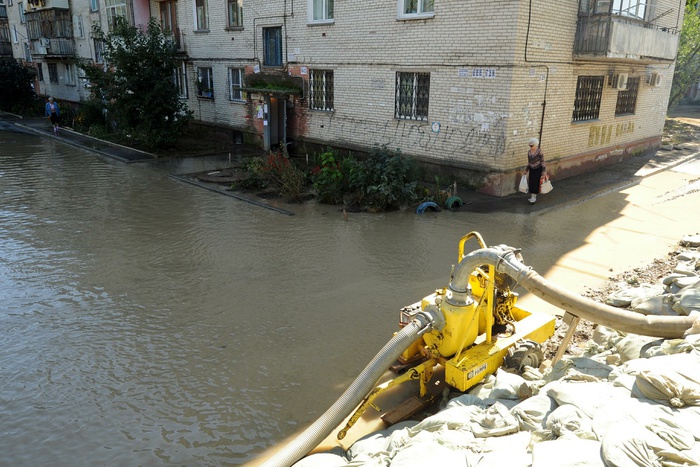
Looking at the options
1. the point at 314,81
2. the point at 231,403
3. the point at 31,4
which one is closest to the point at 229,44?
the point at 314,81

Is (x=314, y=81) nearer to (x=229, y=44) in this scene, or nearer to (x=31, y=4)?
(x=229, y=44)

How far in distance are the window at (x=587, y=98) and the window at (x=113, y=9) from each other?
20.1m

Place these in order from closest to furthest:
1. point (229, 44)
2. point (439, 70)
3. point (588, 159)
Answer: point (439, 70)
point (588, 159)
point (229, 44)

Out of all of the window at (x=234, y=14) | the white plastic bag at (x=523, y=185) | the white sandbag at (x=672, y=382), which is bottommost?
the white plastic bag at (x=523, y=185)

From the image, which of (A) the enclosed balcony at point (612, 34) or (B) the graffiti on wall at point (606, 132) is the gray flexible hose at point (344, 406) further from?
(B) the graffiti on wall at point (606, 132)

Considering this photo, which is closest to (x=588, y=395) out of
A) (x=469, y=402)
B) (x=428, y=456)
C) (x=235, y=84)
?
(x=469, y=402)

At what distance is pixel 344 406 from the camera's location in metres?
4.15

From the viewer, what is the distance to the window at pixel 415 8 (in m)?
12.2

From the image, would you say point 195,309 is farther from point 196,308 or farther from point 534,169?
point 534,169

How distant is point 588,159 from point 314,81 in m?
8.35

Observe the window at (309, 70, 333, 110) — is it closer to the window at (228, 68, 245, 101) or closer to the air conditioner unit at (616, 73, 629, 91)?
the window at (228, 68, 245, 101)

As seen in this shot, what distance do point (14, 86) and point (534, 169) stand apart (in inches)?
1272

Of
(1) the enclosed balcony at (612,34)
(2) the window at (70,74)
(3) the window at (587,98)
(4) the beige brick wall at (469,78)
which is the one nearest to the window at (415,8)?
(4) the beige brick wall at (469,78)

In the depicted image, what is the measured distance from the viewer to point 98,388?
505 cm
